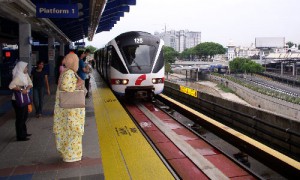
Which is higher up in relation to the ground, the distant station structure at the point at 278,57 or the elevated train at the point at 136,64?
the distant station structure at the point at 278,57

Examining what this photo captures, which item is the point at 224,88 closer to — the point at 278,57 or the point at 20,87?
the point at 278,57

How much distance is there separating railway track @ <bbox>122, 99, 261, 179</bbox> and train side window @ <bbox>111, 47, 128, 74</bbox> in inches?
69.7

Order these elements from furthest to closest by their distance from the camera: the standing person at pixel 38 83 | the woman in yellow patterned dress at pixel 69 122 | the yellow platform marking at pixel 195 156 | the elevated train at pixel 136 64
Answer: the elevated train at pixel 136 64
the standing person at pixel 38 83
the yellow platform marking at pixel 195 156
the woman in yellow patterned dress at pixel 69 122

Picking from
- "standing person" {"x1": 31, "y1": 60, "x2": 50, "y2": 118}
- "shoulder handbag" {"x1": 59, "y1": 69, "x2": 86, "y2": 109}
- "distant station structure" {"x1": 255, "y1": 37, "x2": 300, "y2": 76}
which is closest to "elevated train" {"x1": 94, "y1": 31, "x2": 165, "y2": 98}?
"standing person" {"x1": 31, "y1": 60, "x2": 50, "y2": 118}

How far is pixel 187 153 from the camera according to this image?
6668 mm

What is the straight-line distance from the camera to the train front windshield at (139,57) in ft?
37.0

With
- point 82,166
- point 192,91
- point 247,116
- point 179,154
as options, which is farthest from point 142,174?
point 192,91

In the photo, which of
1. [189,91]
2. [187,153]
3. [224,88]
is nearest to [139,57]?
[189,91]

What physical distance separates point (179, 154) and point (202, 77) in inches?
3305

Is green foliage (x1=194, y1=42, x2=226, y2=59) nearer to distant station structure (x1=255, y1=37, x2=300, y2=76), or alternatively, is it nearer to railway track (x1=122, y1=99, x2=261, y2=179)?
distant station structure (x1=255, y1=37, x2=300, y2=76)

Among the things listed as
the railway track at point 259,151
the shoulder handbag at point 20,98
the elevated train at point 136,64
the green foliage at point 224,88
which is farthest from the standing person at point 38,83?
the green foliage at point 224,88

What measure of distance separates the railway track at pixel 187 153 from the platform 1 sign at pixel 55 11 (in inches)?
166

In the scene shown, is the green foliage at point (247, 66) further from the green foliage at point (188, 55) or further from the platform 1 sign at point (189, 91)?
the platform 1 sign at point (189, 91)

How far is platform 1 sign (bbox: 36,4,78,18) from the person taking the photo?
30.6 ft
